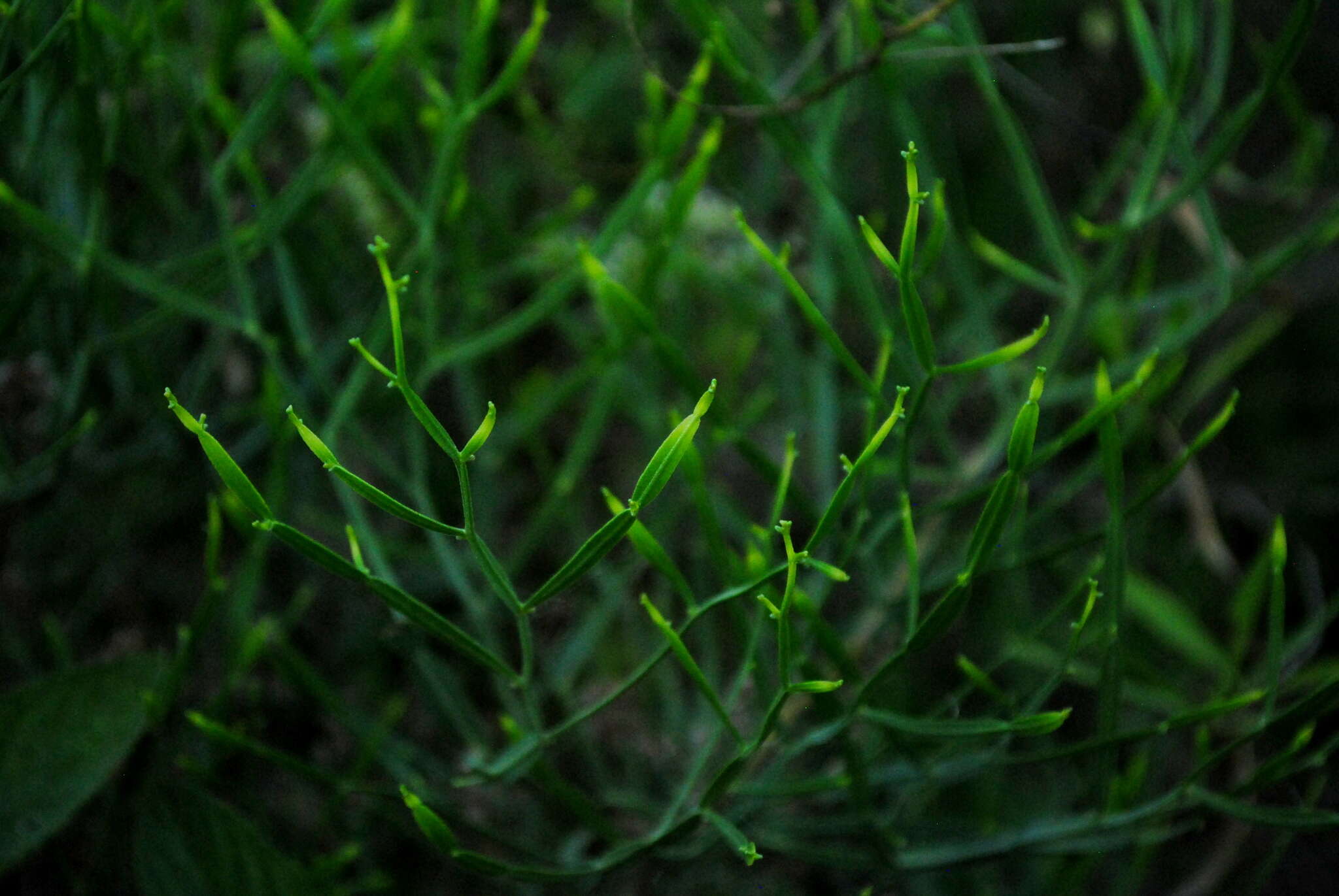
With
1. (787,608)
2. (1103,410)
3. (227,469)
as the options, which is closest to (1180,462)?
(1103,410)

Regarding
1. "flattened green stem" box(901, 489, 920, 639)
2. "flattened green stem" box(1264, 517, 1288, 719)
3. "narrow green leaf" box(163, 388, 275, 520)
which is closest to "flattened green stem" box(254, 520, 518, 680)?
"narrow green leaf" box(163, 388, 275, 520)

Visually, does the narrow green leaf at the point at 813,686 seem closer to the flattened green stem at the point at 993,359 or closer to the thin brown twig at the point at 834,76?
the flattened green stem at the point at 993,359

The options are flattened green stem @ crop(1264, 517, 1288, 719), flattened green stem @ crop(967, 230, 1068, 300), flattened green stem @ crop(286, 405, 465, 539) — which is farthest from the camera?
flattened green stem @ crop(967, 230, 1068, 300)

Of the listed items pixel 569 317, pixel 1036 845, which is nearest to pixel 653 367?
pixel 569 317

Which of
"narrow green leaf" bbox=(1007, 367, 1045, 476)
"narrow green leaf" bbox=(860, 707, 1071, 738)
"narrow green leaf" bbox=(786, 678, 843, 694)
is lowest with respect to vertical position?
"narrow green leaf" bbox=(860, 707, 1071, 738)

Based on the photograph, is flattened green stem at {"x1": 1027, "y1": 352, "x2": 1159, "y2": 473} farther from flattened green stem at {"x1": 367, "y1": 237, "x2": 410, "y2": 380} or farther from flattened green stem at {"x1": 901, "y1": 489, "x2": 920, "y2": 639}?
flattened green stem at {"x1": 367, "y1": 237, "x2": 410, "y2": 380}

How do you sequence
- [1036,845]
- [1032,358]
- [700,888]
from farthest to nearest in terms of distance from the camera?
A: [1032,358] → [700,888] → [1036,845]

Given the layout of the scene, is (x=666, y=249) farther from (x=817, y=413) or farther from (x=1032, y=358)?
(x=1032, y=358)

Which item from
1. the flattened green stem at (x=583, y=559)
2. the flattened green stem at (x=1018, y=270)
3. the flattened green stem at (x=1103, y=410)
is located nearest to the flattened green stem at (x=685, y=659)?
the flattened green stem at (x=583, y=559)
